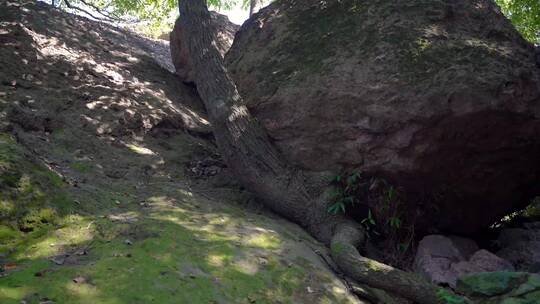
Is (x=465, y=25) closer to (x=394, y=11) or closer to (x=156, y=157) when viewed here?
(x=394, y=11)

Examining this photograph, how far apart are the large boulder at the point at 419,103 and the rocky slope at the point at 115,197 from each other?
144cm

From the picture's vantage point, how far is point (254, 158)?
21.0 ft

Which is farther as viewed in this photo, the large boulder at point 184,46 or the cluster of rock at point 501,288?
the large boulder at point 184,46

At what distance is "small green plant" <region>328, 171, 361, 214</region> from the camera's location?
5.98 meters

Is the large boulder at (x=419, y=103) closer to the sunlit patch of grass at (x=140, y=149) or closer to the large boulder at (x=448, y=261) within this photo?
the large boulder at (x=448, y=261)

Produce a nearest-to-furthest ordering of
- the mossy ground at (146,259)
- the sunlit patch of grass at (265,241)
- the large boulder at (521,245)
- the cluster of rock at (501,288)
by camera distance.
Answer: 1. the mossy ground at (146,259)
2. the cluster of rock at (501,288)
3. the sunlit patch of grass at (265,241)
4. the large boulder at (521,245)

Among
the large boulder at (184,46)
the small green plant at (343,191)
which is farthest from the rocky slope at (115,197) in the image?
the small green plant at (343,191)

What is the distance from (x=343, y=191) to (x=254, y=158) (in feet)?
4.39

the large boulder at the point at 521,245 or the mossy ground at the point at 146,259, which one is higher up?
the large boulder at the point at 521,245

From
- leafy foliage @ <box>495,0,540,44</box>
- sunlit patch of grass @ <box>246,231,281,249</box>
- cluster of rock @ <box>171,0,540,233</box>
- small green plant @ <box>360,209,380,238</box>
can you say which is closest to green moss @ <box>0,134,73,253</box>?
sunlit patch of grass @ <box>246,231,281,249</box>

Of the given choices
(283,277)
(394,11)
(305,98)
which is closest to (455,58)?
(394,11)

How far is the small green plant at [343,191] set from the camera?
19.6 feet

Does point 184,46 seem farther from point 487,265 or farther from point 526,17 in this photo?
point 526,17

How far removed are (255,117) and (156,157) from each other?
5.43 feet
